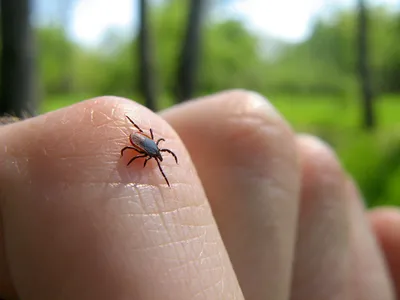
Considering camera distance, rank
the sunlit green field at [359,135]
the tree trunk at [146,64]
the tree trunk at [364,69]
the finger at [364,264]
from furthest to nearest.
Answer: the tree trunk at [364,69]
the tree trunk at [146,64]
the sunlit green field at [359,135]
the finger at [364,264]

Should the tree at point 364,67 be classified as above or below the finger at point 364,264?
above

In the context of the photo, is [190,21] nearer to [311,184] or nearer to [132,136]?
[311,184]

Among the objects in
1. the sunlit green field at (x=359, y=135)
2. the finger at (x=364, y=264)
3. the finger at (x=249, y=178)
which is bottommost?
the finger at (x=364, y=264)

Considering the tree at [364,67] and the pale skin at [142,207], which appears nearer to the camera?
the pale skin at [142,207]

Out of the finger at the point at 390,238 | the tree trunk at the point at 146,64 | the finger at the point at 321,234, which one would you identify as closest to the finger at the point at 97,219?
the finger at the point at 321,234

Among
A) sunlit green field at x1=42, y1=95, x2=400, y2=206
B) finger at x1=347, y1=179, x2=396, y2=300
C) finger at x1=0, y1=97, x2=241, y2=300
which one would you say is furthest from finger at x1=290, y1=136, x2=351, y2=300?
sunlit green field at x1=42, y1=95, x2=400, y2=206

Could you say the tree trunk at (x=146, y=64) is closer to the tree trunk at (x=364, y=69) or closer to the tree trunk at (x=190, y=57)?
the tree trunk at (x=190, y=57)

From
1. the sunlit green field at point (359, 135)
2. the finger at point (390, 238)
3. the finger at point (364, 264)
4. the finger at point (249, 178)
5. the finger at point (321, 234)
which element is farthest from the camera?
the sunlit green field at point (359, 135)
